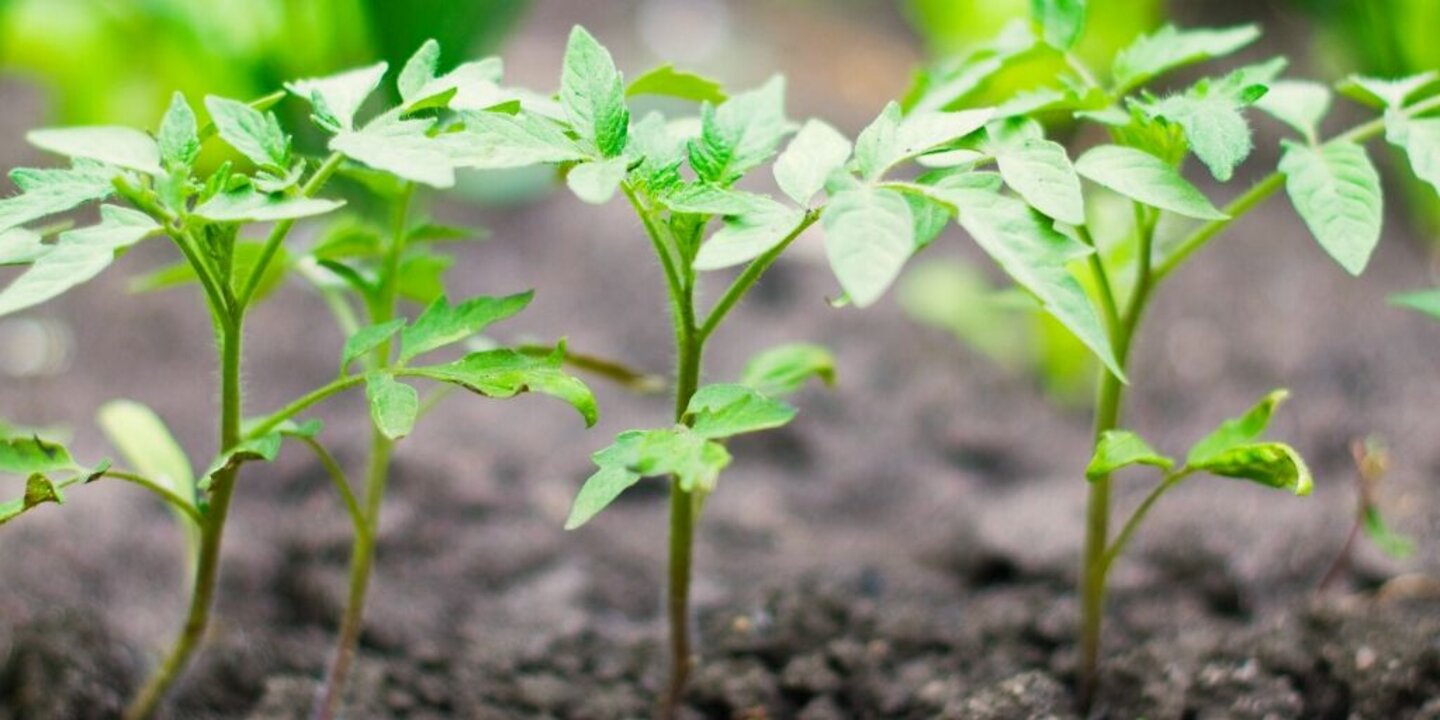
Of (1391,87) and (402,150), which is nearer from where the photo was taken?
(402,150)

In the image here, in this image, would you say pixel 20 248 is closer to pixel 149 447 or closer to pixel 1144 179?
pixel 149 447

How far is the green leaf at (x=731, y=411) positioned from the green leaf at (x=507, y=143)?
18cm

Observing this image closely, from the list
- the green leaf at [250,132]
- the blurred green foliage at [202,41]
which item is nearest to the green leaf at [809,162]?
the green leaf at [250,132]

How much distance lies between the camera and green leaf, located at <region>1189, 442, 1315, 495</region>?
87 centimetres

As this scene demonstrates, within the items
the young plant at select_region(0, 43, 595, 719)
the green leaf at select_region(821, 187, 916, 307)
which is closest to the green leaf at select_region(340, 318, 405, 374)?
the young plant at select_region(0, 43, 595, 719)

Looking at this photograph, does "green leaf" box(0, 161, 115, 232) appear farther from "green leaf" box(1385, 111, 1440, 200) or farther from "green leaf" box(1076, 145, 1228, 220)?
"green leaf" box(1385, 111, 1440, 200)

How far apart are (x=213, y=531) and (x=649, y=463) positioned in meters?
0.43

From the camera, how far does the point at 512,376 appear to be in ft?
2.86

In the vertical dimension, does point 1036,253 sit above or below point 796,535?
above

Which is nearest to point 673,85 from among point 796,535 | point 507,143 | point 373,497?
point 507,143

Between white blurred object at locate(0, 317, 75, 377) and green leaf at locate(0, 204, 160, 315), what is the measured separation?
1509 mm

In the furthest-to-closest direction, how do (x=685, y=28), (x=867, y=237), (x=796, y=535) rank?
(x=685, y=28) → (x=796, y=535) → (x=867, y=237)

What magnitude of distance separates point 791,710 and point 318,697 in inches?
17.5

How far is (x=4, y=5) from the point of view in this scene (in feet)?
6.70
